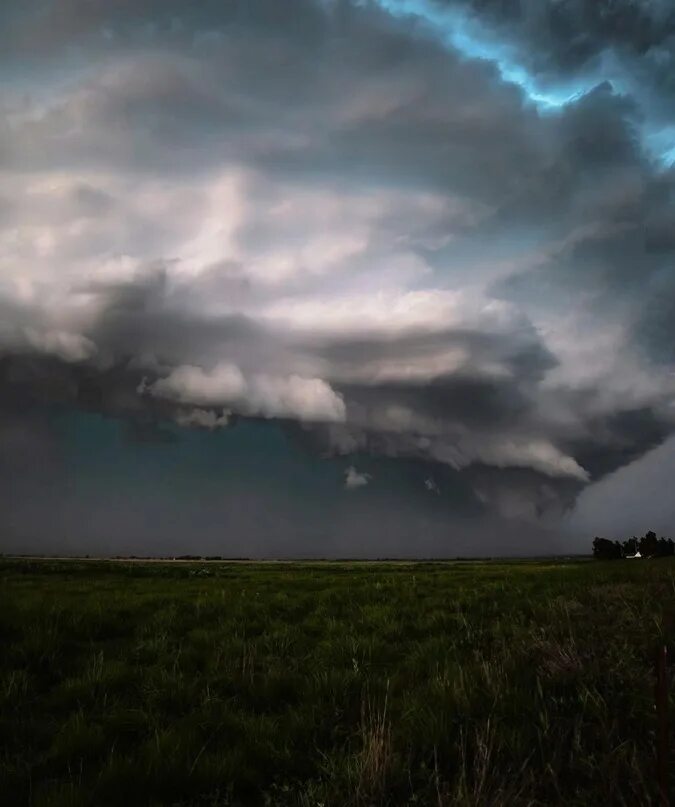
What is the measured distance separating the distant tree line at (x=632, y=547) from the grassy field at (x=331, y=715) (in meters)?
101

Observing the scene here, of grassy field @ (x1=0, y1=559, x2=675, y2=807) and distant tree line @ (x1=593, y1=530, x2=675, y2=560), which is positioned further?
distant tree line @ (x1=593, y1=530, x2=675, y2=560)

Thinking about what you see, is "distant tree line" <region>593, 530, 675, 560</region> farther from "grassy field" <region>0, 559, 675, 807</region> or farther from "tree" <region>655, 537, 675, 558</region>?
"grassy field" <region>0, 559, 675, 807</region>

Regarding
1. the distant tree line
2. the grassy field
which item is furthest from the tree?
the grassy field

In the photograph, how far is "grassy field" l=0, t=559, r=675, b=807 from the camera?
16.3ft

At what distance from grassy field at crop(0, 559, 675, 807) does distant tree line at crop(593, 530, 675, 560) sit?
100660 millimetres

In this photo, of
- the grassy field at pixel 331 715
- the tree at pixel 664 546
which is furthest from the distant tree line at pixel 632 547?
the grassy field at pixel 331 715

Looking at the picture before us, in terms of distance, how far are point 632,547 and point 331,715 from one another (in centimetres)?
→ 12366

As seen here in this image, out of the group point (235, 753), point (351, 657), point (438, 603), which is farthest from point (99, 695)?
point (438, 603)

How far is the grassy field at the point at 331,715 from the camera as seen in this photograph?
495 centimetres

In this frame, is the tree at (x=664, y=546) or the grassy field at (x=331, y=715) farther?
the tree at (x=664, y=546)

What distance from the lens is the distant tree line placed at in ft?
346

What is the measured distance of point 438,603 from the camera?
696 inches

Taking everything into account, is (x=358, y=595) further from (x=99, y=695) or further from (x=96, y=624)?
(x=99, y=695)

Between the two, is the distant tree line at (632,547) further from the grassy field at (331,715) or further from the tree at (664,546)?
the grassy field at (331,715)
